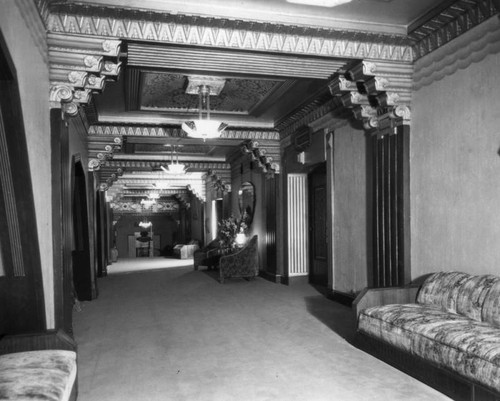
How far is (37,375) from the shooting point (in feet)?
7.80

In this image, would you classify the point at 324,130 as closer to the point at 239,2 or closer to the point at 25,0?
the point at 239,2

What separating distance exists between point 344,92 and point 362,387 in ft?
10.9

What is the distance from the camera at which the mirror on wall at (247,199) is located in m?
10.9

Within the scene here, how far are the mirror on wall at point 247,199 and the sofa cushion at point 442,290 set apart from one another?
677 centimetres

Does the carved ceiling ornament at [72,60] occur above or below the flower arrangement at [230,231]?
above

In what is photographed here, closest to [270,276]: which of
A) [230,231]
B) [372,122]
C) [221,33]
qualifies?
[230,231]

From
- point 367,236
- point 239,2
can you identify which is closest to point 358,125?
point 367,236

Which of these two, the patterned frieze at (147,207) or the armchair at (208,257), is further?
the patterned frieze at (147,207)

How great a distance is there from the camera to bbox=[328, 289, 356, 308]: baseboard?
6.36 metres

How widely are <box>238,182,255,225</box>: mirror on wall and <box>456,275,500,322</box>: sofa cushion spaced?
722 cm

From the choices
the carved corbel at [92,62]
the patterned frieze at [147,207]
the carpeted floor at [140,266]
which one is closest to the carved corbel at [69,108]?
the carved corbel at [92,62]

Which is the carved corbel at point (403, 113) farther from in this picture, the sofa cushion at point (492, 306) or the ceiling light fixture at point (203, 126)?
the ceiling light fixture at point (203, 126)

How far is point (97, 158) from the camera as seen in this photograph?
27.4ft

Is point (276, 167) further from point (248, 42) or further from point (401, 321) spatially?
point (401, 321)
